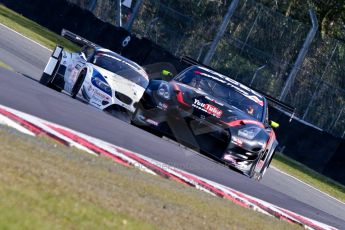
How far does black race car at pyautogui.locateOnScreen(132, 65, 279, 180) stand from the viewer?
1323 centimetres

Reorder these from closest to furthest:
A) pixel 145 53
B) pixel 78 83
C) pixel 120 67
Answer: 1. pixel 78 83
2. pixel 120 67
3. pixel 145 53

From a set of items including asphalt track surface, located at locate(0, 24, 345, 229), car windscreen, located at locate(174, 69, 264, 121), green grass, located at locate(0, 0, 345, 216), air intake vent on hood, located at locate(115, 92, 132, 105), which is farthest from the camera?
green grass, located at locate(0, 0, 345, 216)

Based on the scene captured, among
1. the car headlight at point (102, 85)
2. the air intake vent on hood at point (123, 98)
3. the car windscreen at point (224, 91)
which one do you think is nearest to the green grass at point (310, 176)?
the car windscreen at point (224, 91)

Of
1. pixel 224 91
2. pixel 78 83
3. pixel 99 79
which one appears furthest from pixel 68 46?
pixel 224 91

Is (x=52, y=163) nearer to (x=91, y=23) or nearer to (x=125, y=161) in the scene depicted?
(x=125, y=161)

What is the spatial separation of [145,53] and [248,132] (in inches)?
624

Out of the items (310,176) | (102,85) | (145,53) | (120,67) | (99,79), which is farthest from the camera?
(145,53)

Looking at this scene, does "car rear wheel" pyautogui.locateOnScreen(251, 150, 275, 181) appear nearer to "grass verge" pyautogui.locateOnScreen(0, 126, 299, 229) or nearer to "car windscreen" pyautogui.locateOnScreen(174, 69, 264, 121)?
"car windscreen" pyautogui.locateOnScreen(174, 69, 264, 121)

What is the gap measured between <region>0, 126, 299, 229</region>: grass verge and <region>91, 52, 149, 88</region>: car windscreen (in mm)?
6087

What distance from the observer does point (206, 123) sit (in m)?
13.2

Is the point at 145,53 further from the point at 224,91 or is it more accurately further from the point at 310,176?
the point at 224,91

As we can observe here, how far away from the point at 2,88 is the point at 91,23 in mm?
19799

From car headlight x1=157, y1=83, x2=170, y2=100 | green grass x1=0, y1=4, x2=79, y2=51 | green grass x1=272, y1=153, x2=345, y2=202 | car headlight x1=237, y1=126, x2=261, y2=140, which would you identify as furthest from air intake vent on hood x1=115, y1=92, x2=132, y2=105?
green grass x1=0, y1=4, x2=79, y2=51

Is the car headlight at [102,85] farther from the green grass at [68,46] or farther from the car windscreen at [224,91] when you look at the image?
the green grass at [68,46]
